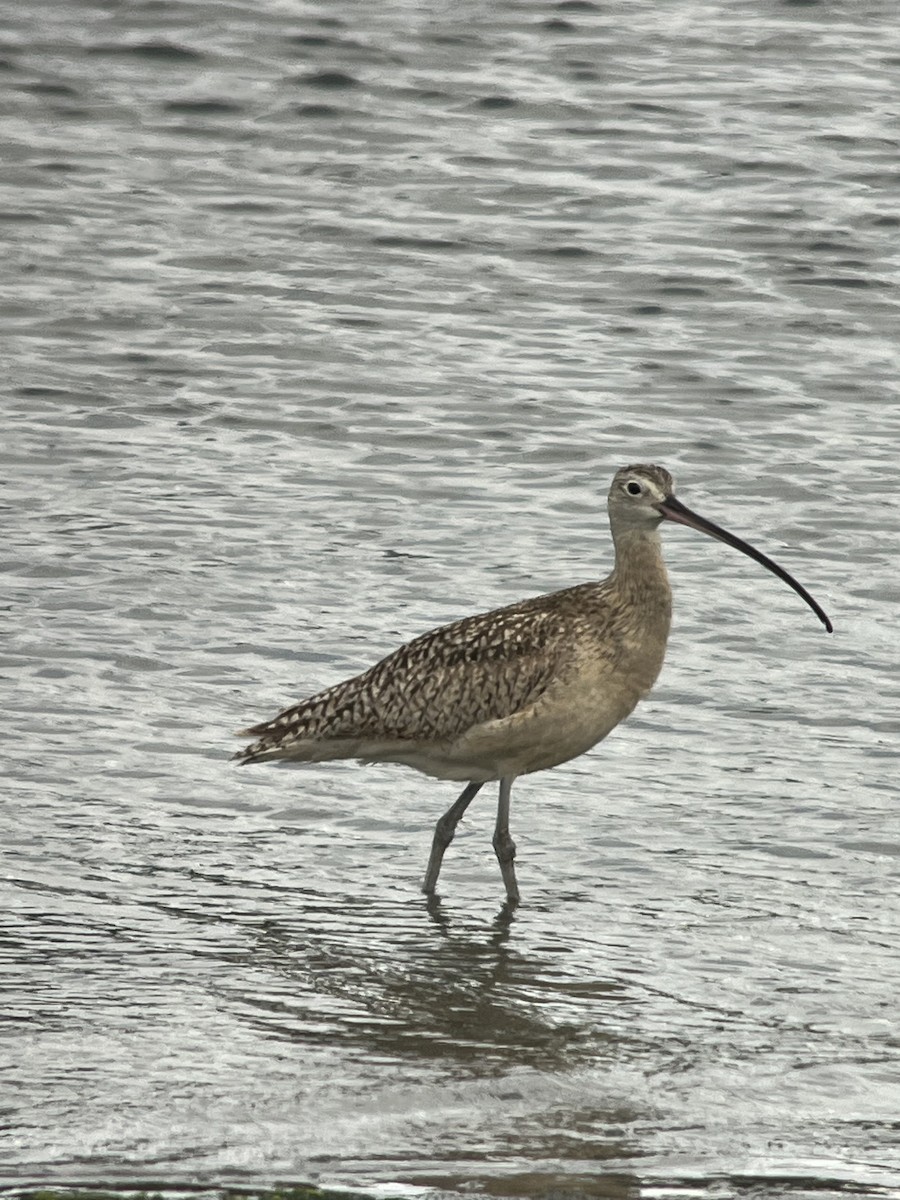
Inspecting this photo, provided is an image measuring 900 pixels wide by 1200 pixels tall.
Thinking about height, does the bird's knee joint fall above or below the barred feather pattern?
below

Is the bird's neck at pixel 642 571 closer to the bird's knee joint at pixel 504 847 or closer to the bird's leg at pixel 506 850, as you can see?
the bird's leg at pixel 506 850

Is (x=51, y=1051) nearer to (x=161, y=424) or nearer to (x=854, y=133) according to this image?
(x=161, y=424)

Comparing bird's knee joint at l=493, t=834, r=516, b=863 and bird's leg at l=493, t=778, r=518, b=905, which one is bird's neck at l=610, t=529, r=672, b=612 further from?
bird's knee joint at l=493, t=834, r=516, b=863

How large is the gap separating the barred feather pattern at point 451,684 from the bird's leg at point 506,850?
36cm

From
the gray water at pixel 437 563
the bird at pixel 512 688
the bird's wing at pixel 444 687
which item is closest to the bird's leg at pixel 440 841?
the bird at pixel 512 688

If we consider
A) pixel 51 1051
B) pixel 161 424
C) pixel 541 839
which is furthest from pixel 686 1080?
pixel 161 424

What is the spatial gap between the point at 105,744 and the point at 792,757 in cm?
285

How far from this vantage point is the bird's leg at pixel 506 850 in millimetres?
8812

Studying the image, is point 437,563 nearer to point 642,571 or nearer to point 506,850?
point 642,571

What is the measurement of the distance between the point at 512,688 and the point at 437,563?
3465 mm

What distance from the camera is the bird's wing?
912 centimetres

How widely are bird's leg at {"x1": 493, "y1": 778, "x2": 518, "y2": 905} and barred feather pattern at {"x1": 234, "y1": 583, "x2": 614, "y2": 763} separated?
1.18ft

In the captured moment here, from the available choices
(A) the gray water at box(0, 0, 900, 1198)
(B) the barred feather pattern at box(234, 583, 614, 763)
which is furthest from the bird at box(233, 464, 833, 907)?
(A) the gray water at box(0, 0, 900, 1198)

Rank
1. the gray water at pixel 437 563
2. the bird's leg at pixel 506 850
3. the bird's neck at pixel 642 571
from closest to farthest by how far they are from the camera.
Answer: the gray water at pixel 437 563 < the bird's leg at pixel 506 850 < the bird's neck at pixel 642 571
